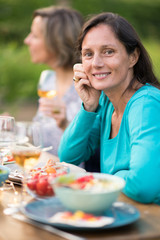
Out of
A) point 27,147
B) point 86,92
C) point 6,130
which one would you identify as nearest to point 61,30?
point 86,92

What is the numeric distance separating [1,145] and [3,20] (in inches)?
441

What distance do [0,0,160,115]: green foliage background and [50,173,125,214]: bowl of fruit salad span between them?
818 cm

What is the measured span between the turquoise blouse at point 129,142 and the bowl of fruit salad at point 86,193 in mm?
368

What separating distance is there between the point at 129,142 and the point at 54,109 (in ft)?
4.94

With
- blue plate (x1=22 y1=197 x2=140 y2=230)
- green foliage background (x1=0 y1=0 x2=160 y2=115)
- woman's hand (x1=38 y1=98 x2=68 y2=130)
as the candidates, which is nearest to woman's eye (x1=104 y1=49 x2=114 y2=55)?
blue plate (x1=22 y1=197 x2=140 y2=230)

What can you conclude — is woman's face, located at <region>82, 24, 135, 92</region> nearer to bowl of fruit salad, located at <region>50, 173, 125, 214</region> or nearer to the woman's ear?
the woman's ear

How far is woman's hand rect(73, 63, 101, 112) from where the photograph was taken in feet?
8.60

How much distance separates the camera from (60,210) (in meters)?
1.52

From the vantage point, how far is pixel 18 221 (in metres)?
1.52

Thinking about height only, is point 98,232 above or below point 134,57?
below

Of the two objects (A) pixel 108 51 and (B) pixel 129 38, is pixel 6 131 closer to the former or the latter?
(A) pixel 108 51

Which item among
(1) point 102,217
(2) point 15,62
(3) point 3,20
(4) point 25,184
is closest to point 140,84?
(4) point 25,184

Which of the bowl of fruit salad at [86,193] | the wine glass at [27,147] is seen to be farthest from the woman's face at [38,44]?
the bowl of fruit salad at [86,193]

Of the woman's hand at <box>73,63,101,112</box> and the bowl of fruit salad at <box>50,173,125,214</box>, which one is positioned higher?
the woman's hand at <box>73,63,101,112</box>
